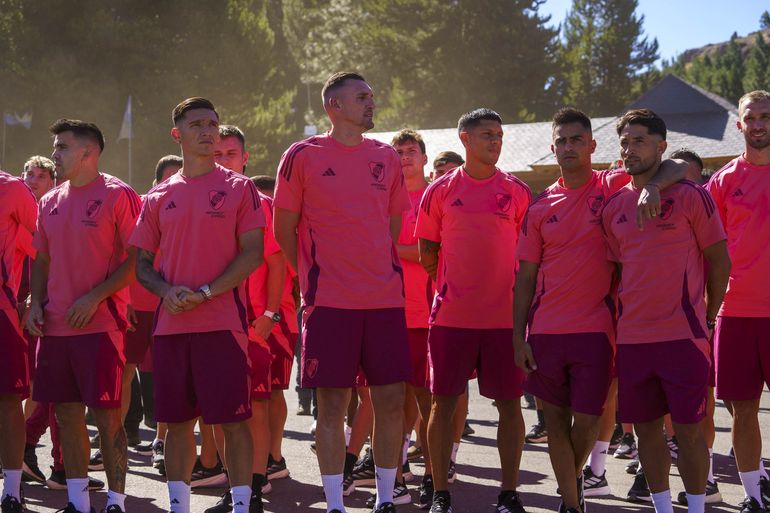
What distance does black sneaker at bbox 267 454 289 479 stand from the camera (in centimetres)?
809

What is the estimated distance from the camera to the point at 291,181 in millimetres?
6328

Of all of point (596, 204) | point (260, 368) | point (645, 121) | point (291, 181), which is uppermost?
point (645, 121)

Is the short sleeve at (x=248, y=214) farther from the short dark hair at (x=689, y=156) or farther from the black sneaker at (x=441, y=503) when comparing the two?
the short dark hair at (x=689, y=156)

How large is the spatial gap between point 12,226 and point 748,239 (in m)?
4.79

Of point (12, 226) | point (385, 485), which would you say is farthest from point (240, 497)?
point (12, 226)

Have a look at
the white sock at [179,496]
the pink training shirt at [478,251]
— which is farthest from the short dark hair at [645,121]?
the white sock at [179,496]

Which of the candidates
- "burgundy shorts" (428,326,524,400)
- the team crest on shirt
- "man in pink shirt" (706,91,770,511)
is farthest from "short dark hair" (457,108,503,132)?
"man in pink shirt" (706,91,770,511)

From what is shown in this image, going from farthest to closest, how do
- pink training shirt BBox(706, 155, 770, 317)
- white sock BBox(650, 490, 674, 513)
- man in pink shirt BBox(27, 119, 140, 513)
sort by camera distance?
pink training shirt BBox(706, 155, 770, 317)
man in pink shirt BBox(27, 119, 140, 513)
white sock BBox(650, 490, 674, 513)

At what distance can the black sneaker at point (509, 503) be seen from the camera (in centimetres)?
667

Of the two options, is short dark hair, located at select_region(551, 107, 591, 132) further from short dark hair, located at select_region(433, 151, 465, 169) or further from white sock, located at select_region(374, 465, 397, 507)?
short dark hair, located at select_region(433, 151, 465, 169)

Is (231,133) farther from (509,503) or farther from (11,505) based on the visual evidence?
(509,503)

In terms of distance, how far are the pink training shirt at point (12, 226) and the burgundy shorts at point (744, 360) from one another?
4.54 meters

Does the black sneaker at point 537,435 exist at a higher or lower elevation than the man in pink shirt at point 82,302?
lower

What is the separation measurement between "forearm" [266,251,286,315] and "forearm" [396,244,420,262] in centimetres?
90
